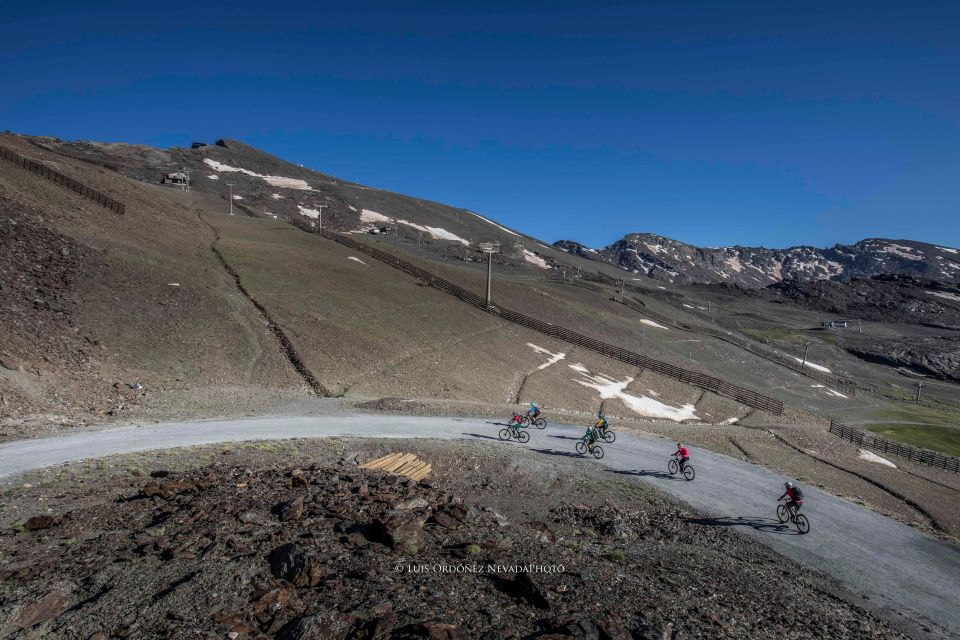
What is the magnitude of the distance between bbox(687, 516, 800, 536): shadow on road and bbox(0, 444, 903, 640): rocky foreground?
125cm

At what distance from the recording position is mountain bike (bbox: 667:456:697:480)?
22.1 metres

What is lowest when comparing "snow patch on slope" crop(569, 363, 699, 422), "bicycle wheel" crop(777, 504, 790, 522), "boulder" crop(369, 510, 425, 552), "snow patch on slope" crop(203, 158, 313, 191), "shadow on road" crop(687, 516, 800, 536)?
"snow patch on slope" crop(569, 363, 699, 422)

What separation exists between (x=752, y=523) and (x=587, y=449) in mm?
7959

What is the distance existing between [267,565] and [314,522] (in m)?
2.13

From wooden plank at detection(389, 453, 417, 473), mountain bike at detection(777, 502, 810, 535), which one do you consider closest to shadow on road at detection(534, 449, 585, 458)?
wooden plank at detection(389, 453, 417, 473)

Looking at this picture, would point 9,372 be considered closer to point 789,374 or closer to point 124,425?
point 124,425

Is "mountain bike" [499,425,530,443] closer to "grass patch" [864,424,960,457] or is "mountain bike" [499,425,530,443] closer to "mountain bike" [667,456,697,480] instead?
"mountain bike" [667,456,697,480]

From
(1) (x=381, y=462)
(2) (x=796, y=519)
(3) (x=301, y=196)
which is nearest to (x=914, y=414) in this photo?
(2) (x=796, y=519)

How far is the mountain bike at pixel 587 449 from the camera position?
78.7ft

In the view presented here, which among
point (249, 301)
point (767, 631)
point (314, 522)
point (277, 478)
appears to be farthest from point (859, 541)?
point (249, 301)

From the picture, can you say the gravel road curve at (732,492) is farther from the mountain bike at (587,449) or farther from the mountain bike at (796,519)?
the mountain bike at (587,449)

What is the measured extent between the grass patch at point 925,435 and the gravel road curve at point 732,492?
43497mm

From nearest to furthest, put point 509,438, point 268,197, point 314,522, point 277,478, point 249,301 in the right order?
point 314,522, point 277,478, point 509,438, point 249,301, point 268,197

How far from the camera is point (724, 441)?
3275 cm
